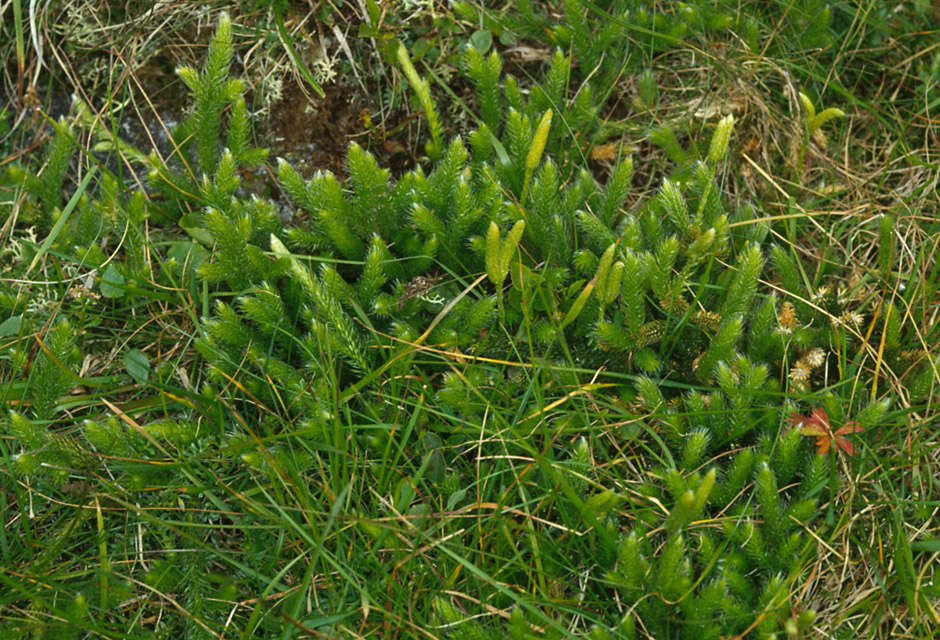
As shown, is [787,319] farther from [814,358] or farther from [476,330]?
[476,330]

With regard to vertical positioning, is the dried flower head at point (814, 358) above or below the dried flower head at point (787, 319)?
below

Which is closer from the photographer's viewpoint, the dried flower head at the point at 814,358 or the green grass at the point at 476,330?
the green grass at the point at 476,330

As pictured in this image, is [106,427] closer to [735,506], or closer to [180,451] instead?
[180,451]

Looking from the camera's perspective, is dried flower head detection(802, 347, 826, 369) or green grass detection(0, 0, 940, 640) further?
dried flower head detection(802, 347, 826, 369)

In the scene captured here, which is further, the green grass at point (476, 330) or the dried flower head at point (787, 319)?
the dried flower head at point (787, 319)

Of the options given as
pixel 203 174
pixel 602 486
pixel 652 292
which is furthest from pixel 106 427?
pixel 652 292

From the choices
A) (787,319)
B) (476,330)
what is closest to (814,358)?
(787,319)

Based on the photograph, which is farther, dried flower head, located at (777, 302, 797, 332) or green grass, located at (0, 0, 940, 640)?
dried flower head, located at (777, 302, 797, 332)

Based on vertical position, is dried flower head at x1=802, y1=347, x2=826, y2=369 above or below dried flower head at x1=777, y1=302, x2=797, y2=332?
below
